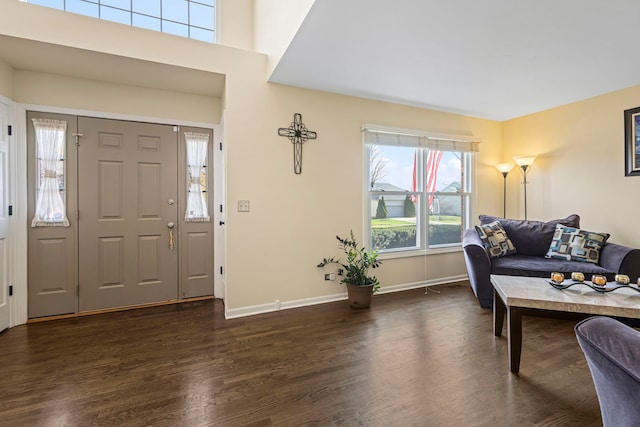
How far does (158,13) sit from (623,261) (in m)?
5.12

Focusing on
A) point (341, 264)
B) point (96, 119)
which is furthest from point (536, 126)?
point (96, 119)

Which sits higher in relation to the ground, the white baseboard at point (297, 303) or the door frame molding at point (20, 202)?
the door frame molding at point (20, 202)

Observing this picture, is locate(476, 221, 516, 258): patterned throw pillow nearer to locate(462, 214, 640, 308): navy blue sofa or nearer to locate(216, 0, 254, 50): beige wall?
locate(462, 214, 640, 308): navy blue sofa

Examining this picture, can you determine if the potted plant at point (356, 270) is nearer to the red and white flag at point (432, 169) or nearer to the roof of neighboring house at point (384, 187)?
the roof of neighboring house at point (384, 187)

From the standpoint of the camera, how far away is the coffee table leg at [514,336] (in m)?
1.91

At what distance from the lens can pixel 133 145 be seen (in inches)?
125

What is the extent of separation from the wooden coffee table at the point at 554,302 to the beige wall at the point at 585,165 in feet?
6.10

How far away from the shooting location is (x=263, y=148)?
3057 mm

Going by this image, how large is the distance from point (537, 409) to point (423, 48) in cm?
259

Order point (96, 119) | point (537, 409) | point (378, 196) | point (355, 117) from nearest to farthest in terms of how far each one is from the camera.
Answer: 1. point (537, 409)
2. point (96, 119)
3. point (355, 117)
4. point (378, 196)

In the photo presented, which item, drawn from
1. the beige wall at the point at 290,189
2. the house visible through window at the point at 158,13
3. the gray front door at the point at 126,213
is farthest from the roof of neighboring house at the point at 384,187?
the house visible through window at the point at 158,13

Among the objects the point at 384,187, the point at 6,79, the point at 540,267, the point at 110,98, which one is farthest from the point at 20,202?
the point at 540,267

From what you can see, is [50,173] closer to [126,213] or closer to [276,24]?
[126,213]

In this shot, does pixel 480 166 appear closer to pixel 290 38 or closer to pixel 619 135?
pixel 619 135
